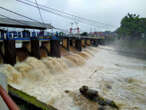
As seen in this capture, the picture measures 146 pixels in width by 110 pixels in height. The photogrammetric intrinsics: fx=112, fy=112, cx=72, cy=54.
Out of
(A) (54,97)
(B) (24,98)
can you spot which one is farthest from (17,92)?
(A) (54,97)

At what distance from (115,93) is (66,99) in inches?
125

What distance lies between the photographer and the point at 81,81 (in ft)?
29.7

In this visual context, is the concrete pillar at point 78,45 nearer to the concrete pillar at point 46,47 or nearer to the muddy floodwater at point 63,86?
the concrete pillar at point 46,47

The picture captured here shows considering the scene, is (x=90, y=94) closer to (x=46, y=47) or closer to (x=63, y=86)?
(x=63, y=86)

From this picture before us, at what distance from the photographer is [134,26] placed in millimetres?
32781

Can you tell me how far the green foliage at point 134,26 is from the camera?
32.0m

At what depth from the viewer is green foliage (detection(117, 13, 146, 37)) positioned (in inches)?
1261

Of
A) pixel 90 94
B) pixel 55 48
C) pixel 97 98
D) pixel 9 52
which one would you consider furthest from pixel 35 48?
pixel 97 98

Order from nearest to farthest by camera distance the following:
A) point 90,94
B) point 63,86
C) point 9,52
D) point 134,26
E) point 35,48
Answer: point 90,94 → point 63,86 → point 9,52 → point 35,48 → point 134,26

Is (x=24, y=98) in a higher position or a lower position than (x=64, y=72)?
higher

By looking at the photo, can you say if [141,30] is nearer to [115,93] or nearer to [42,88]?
[115,93]

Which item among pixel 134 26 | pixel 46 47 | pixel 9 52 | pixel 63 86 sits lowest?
pixel 63 86

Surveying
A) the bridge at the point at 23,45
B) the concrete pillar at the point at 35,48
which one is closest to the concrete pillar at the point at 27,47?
the bridge at the point at 23,45

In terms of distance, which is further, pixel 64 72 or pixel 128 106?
pixel 64 72
